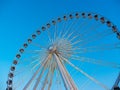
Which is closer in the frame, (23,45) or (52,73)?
(52,73)

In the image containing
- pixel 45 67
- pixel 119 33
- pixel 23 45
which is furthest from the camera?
pixel 23 45

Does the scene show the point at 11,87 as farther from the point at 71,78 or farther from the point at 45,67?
the point at 71,78

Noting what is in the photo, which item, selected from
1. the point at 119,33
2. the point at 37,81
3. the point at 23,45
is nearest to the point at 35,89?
the point at 37,81

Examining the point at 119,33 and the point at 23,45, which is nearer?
the point at 119,33

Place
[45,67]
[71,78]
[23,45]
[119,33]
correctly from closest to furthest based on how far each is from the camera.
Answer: [71,78] < [45,67] < [119,33] < [23,45]

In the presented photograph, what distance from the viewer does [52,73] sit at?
1292 inches

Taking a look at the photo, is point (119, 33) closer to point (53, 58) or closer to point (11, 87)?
point (53, 58)

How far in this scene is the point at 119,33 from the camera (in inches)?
1459

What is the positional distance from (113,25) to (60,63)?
8.67 m

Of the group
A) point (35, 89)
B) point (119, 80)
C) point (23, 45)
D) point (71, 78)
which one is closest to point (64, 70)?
point (71, 78)

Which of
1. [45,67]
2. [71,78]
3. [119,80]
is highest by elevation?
[45,67]

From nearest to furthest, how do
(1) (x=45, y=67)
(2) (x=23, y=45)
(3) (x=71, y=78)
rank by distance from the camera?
(3) (x=71, y=78) → (1) (x=45, y=67) → (2) (x=23, y=45)

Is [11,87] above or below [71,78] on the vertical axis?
above

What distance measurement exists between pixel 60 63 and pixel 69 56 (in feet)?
4.54
